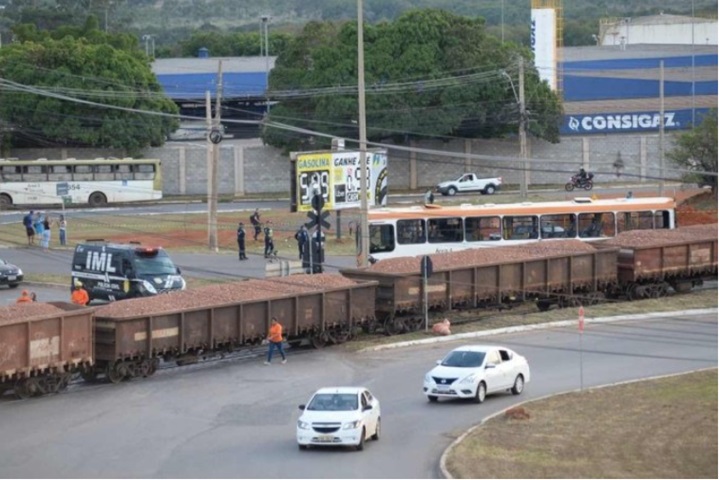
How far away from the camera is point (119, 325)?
1258 inches

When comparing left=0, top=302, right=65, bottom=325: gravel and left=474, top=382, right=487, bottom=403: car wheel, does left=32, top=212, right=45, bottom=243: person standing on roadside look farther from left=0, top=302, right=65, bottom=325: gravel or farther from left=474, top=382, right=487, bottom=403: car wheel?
left=474, top=382, right=487, bottom=403: car wheel

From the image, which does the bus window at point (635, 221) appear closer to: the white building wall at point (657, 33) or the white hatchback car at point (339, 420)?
the white hatchback car at point (339, 420)

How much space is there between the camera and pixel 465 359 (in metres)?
30.5

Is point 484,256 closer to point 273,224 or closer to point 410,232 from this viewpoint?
point 410,232

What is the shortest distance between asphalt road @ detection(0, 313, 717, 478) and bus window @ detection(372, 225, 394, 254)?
12365mm

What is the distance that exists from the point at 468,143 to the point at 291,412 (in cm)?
6084

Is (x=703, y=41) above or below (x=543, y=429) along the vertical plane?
above

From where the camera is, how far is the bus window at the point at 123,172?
80500 millimetres

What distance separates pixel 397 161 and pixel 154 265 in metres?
46.4

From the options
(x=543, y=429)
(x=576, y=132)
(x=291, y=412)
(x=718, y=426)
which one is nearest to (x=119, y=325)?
(x=291, y=412)

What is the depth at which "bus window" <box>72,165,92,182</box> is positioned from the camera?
79.2 m

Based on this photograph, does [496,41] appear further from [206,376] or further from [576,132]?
[206,376]

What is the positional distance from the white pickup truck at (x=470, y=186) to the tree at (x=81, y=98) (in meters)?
18.4

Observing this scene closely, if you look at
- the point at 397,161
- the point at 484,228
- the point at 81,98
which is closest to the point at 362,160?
the point at 484,228
